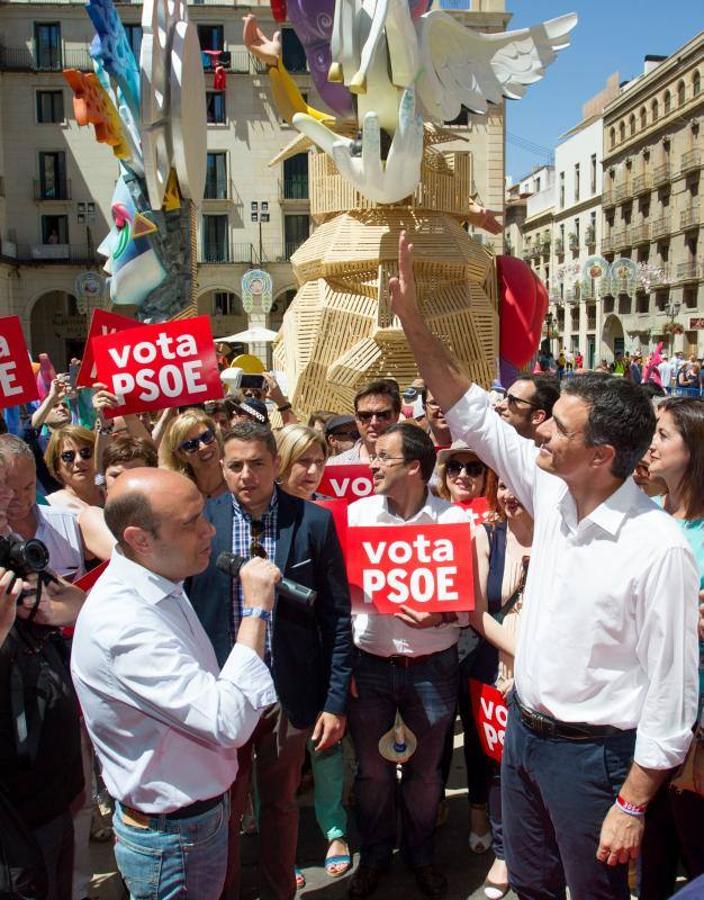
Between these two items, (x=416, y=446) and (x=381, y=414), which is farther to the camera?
(x=381, y=414)

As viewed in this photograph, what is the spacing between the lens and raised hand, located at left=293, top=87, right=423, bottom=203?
641 centimetres

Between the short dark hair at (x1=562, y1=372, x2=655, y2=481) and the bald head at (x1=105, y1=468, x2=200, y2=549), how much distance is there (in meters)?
1.14

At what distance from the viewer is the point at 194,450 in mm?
3891

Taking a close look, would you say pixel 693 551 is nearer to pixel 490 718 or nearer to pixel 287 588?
pixel 490 718

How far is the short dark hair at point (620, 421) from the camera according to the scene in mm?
2227

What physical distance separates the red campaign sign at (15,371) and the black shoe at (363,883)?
3380 mm

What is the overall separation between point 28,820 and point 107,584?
0.77m

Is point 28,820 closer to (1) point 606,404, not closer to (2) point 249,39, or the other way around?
(1) point 606,404

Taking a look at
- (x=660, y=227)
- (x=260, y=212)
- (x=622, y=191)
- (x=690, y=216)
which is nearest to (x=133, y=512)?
(x=260, y=212)

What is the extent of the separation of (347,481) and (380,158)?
11.2 ft

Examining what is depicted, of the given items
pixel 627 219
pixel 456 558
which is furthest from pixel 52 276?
pixel 456 558

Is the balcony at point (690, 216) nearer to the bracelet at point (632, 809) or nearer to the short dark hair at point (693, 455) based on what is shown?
the short dark hair at point (693, 455)

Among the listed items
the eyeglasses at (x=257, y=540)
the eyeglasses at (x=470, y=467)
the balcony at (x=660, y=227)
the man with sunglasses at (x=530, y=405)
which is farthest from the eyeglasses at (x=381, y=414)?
the balcony at (x=660, y=227)

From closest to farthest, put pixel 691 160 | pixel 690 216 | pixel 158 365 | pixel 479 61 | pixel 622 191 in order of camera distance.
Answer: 1. pixel 158 365
2. pixel 479 61
3. pixel 691 160
4. pixel 690 216
5. pixel 622 191
